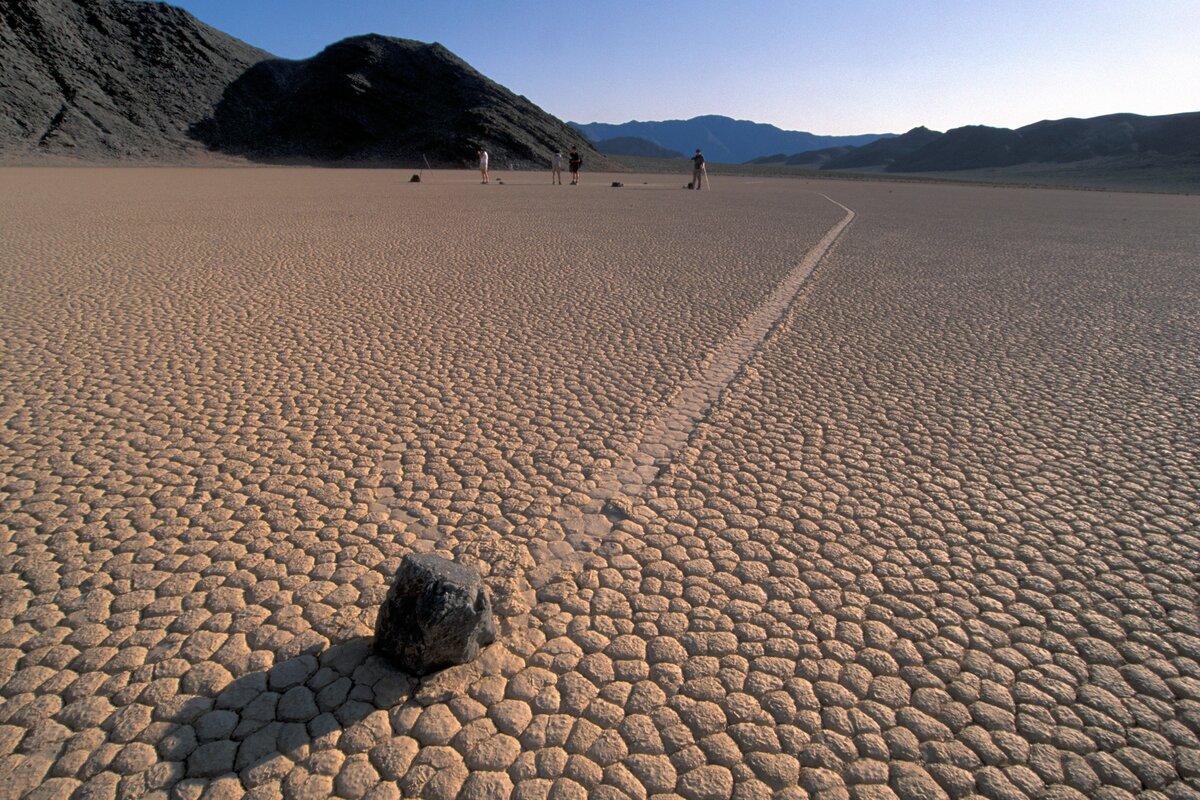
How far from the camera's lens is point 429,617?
8.14 feet

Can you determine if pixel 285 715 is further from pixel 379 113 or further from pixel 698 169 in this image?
pixel 379 113

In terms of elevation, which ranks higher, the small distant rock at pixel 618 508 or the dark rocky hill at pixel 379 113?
the dark rocky hill at pixel 379 113

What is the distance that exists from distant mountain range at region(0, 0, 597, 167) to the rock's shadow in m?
45.6

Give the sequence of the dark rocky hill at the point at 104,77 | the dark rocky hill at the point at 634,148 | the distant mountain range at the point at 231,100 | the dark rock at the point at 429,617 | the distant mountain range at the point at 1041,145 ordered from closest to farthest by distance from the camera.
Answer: the dark rock at the point at 429,617, the dark rocky hill at the point at 104,77, the distant mountain range at the point at 231,100, the distant mountain range at the point at 1041,145, the dark rocky hill at the point at 634,148

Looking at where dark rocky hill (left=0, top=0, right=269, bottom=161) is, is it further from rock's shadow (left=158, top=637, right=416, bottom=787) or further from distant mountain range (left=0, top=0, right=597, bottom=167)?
rock's shadow (left=158, top=637, right=416, bottom=787)

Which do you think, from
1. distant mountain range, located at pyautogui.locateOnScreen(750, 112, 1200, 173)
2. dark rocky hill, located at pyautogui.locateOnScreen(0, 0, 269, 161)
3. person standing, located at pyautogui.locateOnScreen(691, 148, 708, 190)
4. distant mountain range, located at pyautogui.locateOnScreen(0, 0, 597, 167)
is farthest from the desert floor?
distant mountain range, located at pyautogui.locateOnScreen(750, 112, 1200, 173)

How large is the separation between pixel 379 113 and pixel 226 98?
11231mm

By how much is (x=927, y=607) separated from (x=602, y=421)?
7.81ft

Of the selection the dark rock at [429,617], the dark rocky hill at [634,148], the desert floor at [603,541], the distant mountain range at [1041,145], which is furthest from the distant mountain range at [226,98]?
the dark rocky hill at [634,148]

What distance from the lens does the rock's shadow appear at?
7.18 ft

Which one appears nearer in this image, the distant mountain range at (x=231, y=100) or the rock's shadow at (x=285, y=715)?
the rock's shadow at (x=285, y=715)

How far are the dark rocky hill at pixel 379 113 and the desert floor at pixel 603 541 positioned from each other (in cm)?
4201

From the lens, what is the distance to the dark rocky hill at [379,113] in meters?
47.0

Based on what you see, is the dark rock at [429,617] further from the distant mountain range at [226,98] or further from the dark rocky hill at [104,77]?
the dark rocky hill at [104,77]
